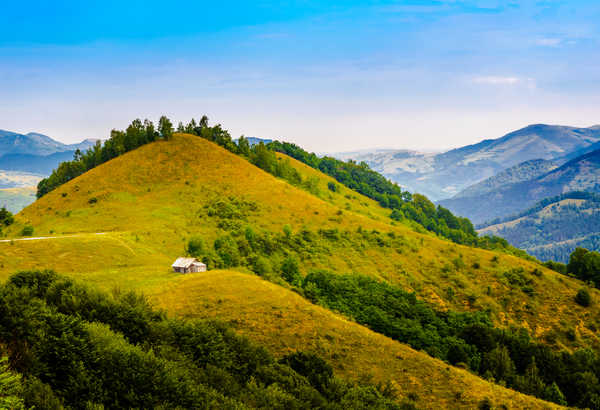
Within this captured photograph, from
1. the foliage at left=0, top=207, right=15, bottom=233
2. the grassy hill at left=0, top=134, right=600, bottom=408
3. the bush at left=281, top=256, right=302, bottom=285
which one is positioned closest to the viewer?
the grassy hill at left=0, top=134, right=600, bottom=408

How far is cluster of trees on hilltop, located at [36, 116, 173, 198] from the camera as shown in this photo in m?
114

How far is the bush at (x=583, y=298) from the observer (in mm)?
74938

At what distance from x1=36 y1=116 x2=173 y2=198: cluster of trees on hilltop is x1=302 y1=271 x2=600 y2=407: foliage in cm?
8497

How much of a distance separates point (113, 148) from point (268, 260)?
80.8 meters

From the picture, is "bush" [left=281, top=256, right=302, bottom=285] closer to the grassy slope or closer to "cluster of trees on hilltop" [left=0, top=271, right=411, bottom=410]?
the grassy slope

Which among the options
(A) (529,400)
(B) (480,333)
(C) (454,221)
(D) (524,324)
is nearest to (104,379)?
(A) (529,400)

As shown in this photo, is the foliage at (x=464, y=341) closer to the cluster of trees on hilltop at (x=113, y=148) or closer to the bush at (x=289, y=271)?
the bush at (x=289, y=271)

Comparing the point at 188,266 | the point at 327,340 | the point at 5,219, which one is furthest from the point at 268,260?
the point at 5,219

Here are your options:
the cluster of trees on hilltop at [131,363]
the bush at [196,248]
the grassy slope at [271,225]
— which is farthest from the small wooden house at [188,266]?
the cluster of trees on hilltop at [131,363]

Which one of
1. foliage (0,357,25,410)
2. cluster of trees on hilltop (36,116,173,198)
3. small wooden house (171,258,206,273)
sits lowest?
small wooden house (171,258,206,273)

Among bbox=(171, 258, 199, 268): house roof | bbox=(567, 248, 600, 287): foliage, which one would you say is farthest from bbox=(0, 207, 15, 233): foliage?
bbox=(567, 248, 600, 287): foliage

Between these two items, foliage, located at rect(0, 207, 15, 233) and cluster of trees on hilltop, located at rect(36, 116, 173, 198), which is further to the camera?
cluster of trees on hilltop, located at rect(36, 116, 173, 198)

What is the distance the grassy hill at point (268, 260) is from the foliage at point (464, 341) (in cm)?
1099

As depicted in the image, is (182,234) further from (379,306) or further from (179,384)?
(179,384)
